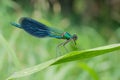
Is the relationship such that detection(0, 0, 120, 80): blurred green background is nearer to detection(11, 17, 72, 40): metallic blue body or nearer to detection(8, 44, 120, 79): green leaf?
detection(11, 17, 72, 40): metallic blue body

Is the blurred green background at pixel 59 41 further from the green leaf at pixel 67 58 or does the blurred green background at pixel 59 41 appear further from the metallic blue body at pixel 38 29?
the green leaf at pixel 67 58

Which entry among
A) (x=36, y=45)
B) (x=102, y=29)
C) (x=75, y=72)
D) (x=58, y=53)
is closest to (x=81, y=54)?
(x=58, y=53)

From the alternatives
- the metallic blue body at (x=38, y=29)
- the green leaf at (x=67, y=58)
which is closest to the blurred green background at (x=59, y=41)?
the metallic blue body at (x=38, y=29)

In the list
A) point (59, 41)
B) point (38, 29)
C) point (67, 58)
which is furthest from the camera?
point (59, 41)

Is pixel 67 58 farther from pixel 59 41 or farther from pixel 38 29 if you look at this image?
pixel 59 41

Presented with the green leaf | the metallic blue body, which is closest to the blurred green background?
the metallic blue body

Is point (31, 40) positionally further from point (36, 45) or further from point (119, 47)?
point (119, 47)

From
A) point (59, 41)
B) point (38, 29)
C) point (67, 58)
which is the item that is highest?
point (59, 41)

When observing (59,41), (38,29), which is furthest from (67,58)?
(59,41)
